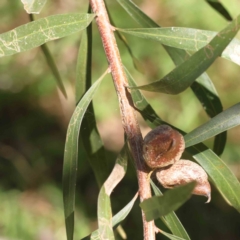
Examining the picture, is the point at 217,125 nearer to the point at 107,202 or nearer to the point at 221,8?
the point at 107,202

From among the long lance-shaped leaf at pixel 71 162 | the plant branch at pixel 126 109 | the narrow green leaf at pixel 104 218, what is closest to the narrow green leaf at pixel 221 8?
the plant branch at pixel 126 109

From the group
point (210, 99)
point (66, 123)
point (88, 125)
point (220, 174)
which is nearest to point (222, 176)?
point (220, 174)

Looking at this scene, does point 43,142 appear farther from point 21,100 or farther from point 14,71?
point 14,71

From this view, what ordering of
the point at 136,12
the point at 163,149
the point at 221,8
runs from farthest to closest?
the point at 221,8 < the point at 136,12 < the point at 163,149

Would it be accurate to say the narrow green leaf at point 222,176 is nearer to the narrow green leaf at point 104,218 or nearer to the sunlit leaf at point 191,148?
the sunlit leaf at point 191,148

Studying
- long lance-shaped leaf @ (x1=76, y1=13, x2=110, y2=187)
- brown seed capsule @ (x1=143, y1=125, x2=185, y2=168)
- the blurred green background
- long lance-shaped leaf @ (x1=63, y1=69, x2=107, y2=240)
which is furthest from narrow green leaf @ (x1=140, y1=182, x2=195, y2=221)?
the blurred green background

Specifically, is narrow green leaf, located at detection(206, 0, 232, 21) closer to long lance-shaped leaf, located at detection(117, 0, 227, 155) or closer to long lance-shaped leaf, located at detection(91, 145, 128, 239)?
long lance-shaped leaf, located at detection(117, 0, 227, 155)
